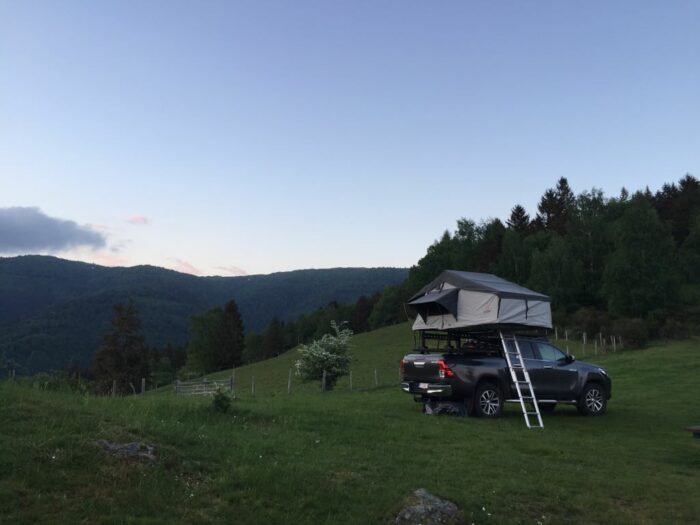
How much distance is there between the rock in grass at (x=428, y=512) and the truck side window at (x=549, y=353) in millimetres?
10062

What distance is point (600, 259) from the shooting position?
6794 centimetres

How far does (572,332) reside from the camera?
171 feet

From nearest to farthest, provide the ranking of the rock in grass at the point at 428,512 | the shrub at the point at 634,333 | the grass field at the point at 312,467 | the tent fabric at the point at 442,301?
the grass field at the point at 312,467 → the rock in grass at the point at 428,512 → the tent fabric at the point at 442,301 → the shrub at the point at 634,333

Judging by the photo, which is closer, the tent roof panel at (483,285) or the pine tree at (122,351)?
the tent roof panel at (483,285)

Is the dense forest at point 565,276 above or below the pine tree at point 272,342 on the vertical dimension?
above

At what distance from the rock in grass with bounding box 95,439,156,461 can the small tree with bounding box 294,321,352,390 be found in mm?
18712

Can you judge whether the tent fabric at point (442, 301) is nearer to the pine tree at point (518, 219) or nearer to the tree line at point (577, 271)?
the tree line at point (577, 271)

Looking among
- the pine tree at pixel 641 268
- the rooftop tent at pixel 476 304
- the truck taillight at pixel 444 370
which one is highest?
the pine tree at pixel 641 268

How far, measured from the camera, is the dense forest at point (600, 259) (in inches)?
2045

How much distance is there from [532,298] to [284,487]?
10.3 meters

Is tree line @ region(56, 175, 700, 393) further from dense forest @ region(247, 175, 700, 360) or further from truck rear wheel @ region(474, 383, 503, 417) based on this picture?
truck rear wheel @ region(474, 383, 503, 417)

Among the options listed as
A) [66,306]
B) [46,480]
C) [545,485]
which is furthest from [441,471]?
[66,306]

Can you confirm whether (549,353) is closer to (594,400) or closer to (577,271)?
(594,400)

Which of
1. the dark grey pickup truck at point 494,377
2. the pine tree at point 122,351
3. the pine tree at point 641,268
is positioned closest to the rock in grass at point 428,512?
the dark grey pickup truck at point 494,377
